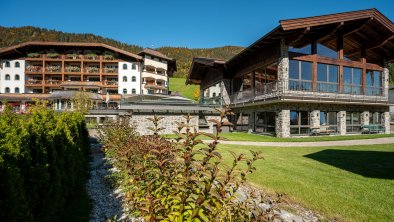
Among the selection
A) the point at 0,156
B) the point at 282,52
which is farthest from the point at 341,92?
the point at 0,156

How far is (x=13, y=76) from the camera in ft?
166

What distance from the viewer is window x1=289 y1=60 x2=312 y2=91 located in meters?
19.3

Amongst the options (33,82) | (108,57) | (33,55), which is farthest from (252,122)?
(33,55)

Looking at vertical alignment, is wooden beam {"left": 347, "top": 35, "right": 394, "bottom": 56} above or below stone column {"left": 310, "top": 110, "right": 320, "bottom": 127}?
above

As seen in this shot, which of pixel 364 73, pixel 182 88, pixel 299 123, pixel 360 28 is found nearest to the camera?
pixel 299 123

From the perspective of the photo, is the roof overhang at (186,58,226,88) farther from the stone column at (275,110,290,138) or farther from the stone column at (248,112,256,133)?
the stone column at (275,110,290,138)

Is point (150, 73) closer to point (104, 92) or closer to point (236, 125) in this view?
point (104, 92)

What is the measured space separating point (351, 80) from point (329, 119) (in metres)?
4.41

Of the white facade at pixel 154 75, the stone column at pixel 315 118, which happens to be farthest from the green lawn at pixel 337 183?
the white facade at pixel 154 75

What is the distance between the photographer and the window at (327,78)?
20312 millimetres

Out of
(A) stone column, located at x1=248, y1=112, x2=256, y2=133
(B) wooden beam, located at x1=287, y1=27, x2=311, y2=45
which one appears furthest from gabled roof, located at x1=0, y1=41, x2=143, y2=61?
(B) wooden beam, located at x1=287, y1=27, x2=311, y2=45

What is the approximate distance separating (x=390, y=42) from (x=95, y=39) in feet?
280

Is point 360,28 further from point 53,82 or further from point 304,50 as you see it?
point 53,82

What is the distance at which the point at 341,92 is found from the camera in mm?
21188
